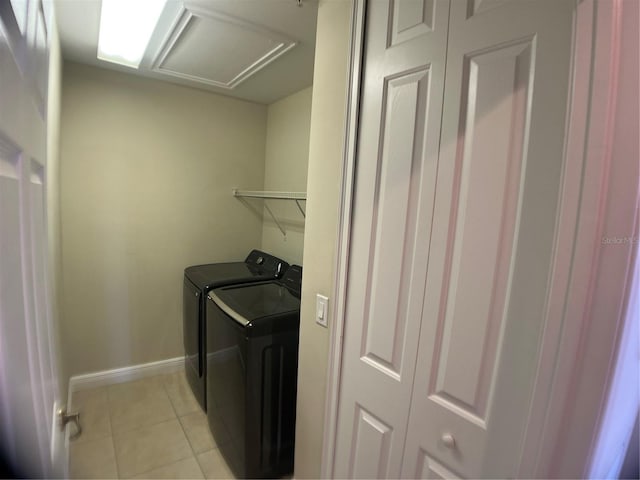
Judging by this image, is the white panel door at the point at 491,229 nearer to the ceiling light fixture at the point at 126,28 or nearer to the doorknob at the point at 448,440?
the doorknob at the point at 448,440

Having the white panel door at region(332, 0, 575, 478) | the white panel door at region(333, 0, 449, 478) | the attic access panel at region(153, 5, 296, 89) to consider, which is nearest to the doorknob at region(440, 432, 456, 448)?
the white panel door at region(332, 0, 575, 478)

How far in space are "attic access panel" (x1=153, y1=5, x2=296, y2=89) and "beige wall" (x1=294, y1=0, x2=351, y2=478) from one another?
51cm

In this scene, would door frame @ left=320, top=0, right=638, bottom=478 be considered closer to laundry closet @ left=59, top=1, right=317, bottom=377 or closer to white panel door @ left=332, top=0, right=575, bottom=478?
white panel door @ left=332, top=0, right=575, bottom=478

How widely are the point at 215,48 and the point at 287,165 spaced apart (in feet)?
3.31

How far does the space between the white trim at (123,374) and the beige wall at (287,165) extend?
50.1 inches

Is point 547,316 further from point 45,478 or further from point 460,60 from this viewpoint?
point 45,478

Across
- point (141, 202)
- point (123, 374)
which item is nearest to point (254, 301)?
point (141, 202)

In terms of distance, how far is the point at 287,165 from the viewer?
265 centimetres

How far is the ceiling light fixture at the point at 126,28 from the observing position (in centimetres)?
146

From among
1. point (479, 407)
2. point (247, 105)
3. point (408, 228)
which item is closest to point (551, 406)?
point (479, 407)

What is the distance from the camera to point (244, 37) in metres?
1.67

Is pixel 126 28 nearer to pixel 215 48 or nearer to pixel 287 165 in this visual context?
pixel 215 48

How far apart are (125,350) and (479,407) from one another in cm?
265

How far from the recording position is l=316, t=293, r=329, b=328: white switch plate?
1315 millimetres
